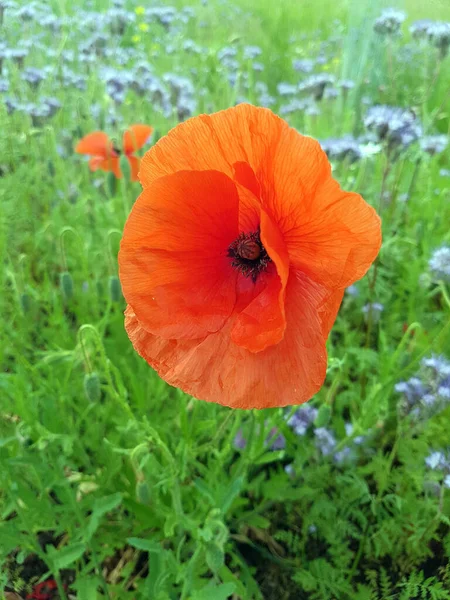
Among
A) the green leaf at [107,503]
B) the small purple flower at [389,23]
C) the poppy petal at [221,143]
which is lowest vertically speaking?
the green leaf at [107,503]

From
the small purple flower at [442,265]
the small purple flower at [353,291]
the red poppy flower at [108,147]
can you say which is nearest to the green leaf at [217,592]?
the small purple flower at [442,265]

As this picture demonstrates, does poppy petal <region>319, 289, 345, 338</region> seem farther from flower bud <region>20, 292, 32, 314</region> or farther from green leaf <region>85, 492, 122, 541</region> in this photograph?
flower bud <region>20, 292, 32, 314</region>

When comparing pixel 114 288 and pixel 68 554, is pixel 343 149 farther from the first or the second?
pixel 68 554

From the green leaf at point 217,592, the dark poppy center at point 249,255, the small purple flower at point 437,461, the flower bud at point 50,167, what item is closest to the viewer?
the dark poppy center at point 249,255

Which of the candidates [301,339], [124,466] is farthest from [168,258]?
[124,466]

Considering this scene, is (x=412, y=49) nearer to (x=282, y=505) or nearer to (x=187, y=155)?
(x=282, y=505)

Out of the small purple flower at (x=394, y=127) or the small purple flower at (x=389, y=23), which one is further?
the small purple flower at (x=389, y=23)

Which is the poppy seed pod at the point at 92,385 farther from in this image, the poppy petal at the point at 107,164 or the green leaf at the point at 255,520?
the poppy petal at the point at 107,164

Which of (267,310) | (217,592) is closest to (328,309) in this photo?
(267,310)
